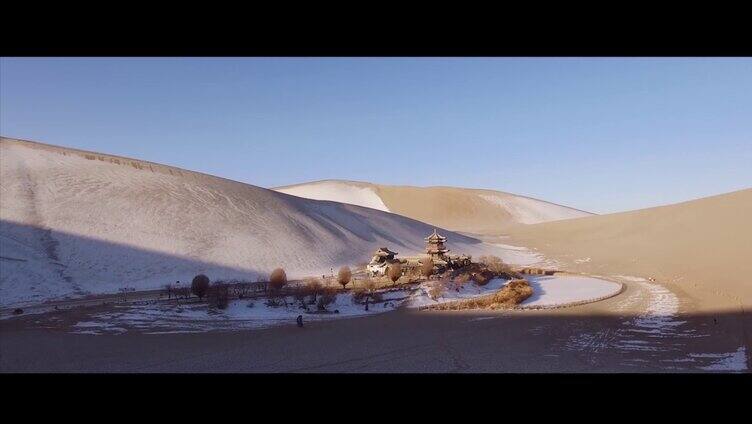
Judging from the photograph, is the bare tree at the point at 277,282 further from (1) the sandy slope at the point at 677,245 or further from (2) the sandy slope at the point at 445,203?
(2) the sandy slope at the point at 445,203

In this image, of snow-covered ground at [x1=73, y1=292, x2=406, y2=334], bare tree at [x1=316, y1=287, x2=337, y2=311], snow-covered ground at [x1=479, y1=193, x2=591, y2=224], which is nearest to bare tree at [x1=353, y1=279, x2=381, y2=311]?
snow-covered ground at [x1=73, y1=292, x2=406, y2=334]

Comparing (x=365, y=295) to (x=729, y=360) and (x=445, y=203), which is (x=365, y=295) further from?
(x=445, y=203)

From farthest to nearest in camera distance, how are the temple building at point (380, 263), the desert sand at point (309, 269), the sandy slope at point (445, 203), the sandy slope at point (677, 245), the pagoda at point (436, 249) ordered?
the sandy slope at point (445, 203), the pagoda at point (436, 249), the temple building at point (380, 263), the sandy slope at point (677, 245), the desert sand at point (309, 269)

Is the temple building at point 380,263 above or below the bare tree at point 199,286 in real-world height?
above

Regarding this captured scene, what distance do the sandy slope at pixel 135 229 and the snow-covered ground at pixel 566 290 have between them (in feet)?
30.3

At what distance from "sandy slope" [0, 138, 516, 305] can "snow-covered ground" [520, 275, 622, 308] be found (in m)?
9.25

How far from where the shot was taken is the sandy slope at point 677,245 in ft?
58.2

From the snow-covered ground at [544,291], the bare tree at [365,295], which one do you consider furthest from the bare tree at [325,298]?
the snow-covered ground at [544,291]

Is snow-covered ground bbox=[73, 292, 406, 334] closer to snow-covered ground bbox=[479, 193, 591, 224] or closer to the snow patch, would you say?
the snow patch

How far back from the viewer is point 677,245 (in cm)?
3148

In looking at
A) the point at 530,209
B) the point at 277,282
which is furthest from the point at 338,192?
the point at 277,282

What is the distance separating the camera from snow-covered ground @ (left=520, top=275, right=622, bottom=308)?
1430 cm

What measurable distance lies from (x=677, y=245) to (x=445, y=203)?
183 ft
